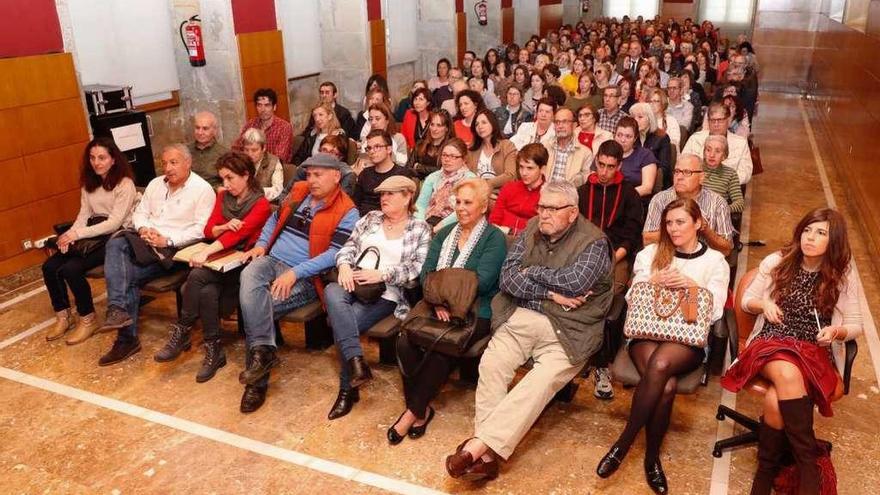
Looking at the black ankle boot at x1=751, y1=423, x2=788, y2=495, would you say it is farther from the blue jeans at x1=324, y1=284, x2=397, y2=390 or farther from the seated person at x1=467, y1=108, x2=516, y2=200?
the seated person at x1=467, y1=108, x2=516, y2=200

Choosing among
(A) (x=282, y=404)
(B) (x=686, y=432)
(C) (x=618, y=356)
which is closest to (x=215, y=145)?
(A) (x=282, y=404)

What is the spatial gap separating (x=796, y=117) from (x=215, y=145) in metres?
11.1

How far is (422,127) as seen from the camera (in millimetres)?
6914

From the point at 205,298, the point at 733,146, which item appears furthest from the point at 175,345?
the point at 733,146

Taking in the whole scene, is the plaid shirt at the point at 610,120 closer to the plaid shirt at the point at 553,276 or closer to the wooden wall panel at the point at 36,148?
the plaid shirt at the point at 553,276

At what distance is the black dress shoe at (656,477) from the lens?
10.2 feet

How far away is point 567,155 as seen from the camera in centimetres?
527

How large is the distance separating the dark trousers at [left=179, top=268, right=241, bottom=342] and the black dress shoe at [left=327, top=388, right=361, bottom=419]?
924mm

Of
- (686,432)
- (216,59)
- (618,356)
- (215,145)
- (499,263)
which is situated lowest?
(686,432)

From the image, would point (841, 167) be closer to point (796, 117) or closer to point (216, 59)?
point (796, 117)

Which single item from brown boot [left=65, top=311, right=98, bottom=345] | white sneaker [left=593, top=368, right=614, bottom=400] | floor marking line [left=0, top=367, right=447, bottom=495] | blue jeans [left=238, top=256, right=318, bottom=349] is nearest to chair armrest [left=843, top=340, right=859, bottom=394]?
white sneaker [left=593, top=368, right=614, bottom=400]

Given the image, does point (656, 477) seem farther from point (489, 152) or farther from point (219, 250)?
point (489, 152)

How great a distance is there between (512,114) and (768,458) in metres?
5.09

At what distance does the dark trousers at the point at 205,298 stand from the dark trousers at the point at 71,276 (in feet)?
2.79
